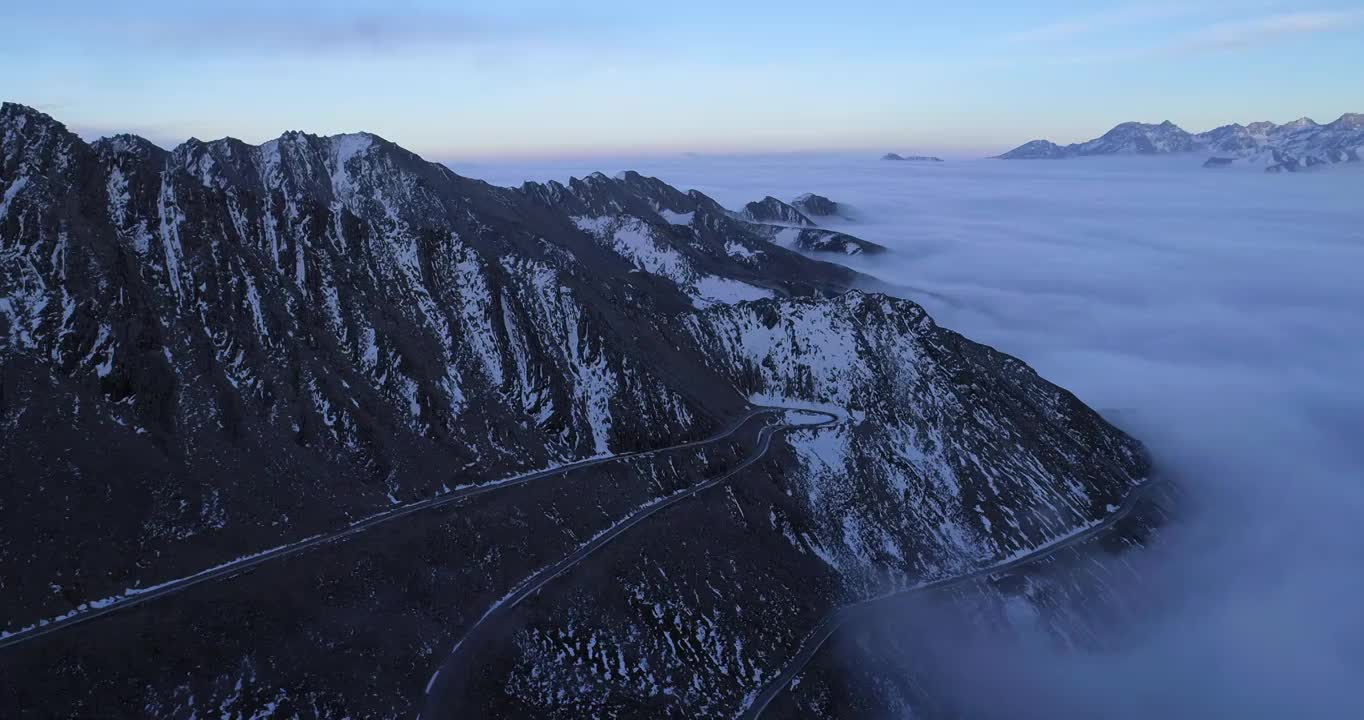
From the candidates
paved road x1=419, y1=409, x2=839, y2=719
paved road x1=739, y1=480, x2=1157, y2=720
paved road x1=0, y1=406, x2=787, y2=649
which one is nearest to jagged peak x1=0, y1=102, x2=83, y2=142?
paved road x1=0, y1=406, x2=787, y2=649

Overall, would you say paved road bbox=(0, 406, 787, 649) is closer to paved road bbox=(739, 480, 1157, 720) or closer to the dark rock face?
the dark rock face

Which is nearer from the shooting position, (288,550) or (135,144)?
(288,550)

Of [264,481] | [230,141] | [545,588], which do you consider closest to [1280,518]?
[545,588]

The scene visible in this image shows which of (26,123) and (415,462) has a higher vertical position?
(26,123)

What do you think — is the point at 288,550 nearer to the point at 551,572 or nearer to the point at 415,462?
the point at 415,462

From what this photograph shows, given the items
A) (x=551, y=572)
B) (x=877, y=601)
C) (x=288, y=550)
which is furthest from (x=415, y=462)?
(x=877, y=601)

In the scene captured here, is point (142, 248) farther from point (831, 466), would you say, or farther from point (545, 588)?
point (831, 466)

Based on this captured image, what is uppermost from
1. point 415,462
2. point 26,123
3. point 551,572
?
point 26,123

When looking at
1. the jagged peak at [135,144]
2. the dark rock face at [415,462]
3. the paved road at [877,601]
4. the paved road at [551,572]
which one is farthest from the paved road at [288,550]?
the jagged peak at [135,144]
